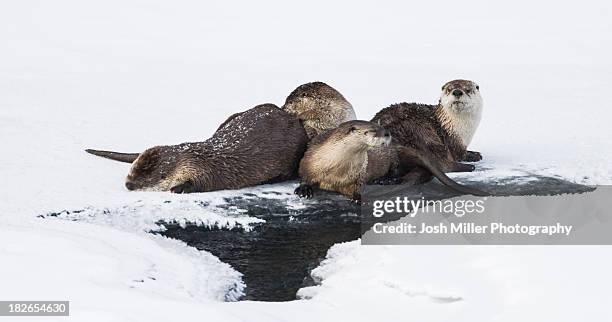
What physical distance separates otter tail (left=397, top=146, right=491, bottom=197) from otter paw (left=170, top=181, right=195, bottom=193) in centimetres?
115

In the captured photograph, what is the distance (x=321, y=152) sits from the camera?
5.54 m

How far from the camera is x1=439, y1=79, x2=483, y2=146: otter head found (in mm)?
6086

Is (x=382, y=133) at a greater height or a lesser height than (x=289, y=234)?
greater

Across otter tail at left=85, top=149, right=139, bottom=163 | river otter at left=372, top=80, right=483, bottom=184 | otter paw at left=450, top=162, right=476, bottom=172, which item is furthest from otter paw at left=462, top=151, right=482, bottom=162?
otter tail at left=85, top=149, right=139, bottom=163

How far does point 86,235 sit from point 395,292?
56.1 inches

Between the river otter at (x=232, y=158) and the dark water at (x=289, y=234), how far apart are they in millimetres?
226

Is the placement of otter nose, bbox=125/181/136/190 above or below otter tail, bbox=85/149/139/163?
below

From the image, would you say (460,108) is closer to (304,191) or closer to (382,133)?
(382,133)

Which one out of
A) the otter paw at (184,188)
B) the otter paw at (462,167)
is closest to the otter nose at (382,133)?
the otter paw at (462,167)

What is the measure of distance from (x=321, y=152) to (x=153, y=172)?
2.85 feet

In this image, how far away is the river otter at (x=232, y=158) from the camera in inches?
215
